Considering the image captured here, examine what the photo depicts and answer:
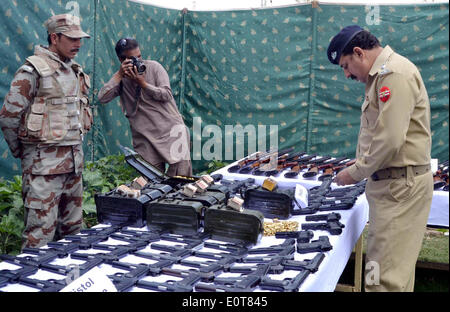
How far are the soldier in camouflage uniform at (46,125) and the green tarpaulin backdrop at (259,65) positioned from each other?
6.51ft

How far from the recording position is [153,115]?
14.4ft

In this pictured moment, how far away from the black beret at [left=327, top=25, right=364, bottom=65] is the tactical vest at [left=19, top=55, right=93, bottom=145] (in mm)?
1848

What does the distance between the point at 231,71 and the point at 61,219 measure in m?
4.08

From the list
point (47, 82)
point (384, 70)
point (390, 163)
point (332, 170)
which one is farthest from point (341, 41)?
point (47, 82)

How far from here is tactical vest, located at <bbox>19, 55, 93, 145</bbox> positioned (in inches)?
123

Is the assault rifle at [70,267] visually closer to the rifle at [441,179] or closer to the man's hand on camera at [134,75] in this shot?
the man's hand on camera at [134,75]

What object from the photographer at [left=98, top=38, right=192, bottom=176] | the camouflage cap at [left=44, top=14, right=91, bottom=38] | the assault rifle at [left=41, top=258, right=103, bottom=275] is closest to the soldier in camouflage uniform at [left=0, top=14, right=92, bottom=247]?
the camouflage cap at [left=44, top=14, right=91, bottom=38]

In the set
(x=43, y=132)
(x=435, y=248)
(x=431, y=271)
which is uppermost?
(x=43, y=132)

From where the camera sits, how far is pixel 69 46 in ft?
10.8

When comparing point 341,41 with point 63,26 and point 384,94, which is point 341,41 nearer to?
point 384,94

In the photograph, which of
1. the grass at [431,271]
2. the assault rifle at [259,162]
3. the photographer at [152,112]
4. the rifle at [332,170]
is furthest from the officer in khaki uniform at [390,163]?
the photographer at [152,112]

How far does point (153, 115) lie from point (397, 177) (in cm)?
252

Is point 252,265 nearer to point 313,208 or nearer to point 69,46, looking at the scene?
point 313,208
